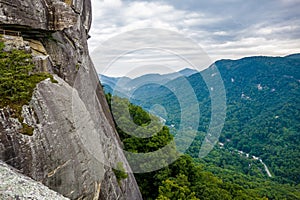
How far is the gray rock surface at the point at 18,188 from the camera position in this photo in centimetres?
612

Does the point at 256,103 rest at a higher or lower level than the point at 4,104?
lower

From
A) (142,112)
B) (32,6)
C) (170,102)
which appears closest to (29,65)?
(32,6)

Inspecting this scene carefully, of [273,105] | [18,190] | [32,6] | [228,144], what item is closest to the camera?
[18,190]

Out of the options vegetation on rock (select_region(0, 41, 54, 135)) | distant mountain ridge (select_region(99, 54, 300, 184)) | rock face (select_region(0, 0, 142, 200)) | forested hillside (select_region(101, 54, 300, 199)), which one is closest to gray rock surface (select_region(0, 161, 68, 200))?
rock face (select_region(0, 0, 142, 200))

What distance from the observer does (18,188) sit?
6340mm

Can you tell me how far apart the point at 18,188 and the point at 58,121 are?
13.0 ft

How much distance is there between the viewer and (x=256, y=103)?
18488 cm

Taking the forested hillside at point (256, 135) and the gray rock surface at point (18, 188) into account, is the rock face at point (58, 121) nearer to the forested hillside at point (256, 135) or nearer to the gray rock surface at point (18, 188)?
the gray rock surface at point (18, 188)

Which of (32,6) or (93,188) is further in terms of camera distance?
(32,6)

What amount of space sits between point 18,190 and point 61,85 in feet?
20.0

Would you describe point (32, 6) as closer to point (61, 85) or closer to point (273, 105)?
point (61, 85)

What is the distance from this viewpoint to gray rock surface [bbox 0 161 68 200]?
20.1 ft

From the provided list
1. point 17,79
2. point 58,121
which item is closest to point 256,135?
point 58,121

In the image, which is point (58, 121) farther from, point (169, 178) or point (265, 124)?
point (265, 124)
